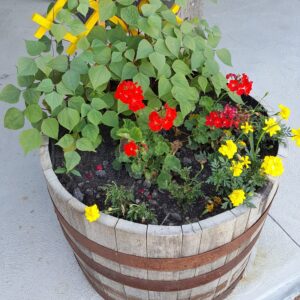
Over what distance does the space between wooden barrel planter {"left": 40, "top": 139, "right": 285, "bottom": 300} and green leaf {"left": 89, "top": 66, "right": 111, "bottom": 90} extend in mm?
283

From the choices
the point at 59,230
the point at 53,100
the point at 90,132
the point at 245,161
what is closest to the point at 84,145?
the point at 90,132

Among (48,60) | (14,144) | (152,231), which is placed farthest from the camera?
(14,144)

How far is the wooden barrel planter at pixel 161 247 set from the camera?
108 centimetres

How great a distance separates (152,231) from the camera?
1.06m

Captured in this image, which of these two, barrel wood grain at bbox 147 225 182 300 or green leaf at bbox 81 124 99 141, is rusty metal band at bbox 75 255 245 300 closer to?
barrel wood grain at bbox 147 225 182 300

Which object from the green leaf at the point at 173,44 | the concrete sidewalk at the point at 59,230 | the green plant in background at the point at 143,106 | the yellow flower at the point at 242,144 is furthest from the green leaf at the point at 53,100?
the concrete sidewalk at the point at 59,230

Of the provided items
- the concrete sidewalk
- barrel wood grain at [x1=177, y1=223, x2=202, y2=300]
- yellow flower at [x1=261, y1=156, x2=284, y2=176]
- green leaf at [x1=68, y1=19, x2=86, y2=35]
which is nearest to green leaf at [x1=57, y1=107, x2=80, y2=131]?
green leaf at [x1=68, y1=19, x2=86, y2=35]

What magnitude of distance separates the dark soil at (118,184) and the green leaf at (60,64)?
27 centimetres

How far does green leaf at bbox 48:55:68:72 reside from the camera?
121cm

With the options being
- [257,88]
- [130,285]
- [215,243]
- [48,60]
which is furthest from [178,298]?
[257,88]

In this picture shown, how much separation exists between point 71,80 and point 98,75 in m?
0.08

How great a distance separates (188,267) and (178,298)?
23 centimetres

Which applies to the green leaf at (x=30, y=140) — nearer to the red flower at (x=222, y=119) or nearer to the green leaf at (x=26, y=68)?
the green leaf at (x=26, y=68)

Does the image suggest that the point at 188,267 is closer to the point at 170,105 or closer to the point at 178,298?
the point at 178,298
